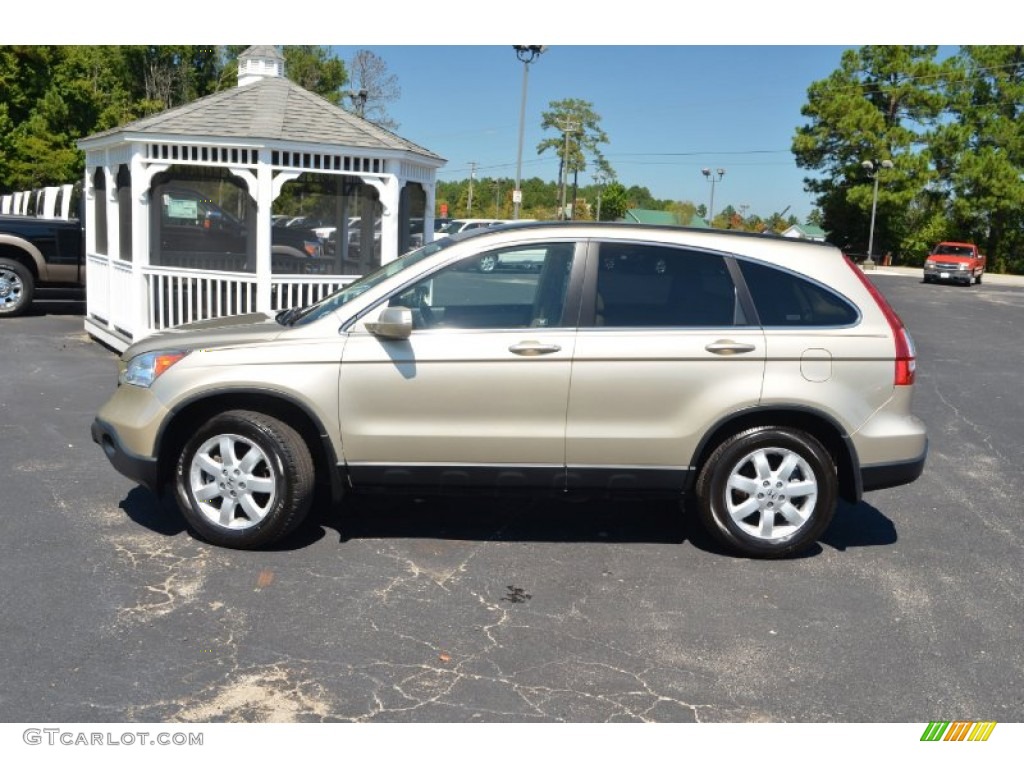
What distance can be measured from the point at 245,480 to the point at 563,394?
5.83ft

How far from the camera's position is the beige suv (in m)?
5.38

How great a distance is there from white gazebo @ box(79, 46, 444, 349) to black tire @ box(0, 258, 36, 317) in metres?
1.19

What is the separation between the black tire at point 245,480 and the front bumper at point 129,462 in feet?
0.46

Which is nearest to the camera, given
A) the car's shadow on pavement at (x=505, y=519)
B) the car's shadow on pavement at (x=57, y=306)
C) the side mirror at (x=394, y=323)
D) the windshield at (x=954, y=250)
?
the side mirror at (x=394, y=323)

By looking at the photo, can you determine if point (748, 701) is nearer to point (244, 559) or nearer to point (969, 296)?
point (244, 559)

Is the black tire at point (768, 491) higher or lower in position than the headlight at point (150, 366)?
lower

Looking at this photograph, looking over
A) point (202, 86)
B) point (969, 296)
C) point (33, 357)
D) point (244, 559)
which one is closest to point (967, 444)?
point (244, 559)

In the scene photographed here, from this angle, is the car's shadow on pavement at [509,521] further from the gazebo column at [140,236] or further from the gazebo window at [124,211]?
the gazebo window at [124,211]

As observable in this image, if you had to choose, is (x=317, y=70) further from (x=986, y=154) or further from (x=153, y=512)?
(x=153, y=512)

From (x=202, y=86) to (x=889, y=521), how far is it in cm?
4851

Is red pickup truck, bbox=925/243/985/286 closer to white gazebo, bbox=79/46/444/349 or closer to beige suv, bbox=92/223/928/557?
white gazebo, bbox=79/46/444/349

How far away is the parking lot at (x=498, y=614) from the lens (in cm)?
397

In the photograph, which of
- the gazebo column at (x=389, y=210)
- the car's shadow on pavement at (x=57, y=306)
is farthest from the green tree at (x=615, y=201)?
the gazebo column at (x=389, y=210)

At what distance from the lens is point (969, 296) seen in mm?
31078
